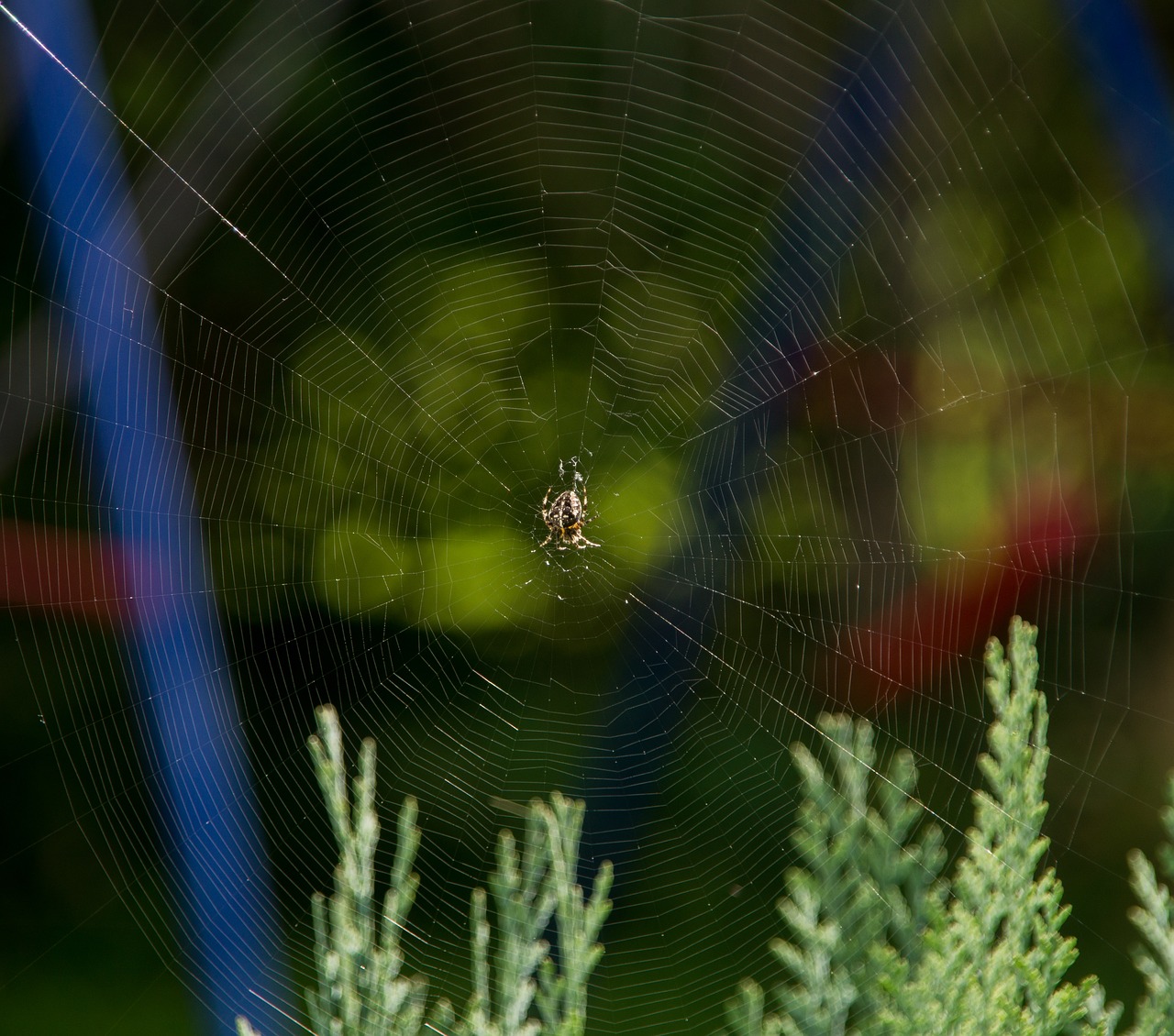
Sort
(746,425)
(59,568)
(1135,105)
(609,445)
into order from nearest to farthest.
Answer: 1. (1135,105)
2. (59,568)
3. (746,425)
4. (609,445)

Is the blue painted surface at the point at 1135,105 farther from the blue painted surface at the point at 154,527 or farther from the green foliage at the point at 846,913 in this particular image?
the blue painted surface at the point at 154,527

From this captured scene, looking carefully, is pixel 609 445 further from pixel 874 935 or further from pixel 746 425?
pixel 874 935

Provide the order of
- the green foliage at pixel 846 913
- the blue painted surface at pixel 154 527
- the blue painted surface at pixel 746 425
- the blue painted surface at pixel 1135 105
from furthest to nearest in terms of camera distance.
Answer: the blue painted surface at pixel 746 425 < the blue painted surface at pixel 1135 105 < the blue painted surface at pixel 154 527 < the green foliage at pixel 846 913

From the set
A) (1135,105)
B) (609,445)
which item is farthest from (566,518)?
(1135,105)

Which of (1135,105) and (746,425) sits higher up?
(1135,105)

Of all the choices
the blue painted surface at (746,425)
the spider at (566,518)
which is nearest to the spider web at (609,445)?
the blue painted surface at (746,425)

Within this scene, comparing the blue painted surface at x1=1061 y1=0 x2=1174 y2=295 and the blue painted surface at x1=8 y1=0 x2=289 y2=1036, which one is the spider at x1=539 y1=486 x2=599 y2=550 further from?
the blue painted surface at x1=1061 y1=0 x2=1174 y2=295

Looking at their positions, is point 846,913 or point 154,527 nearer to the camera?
point 846,913
